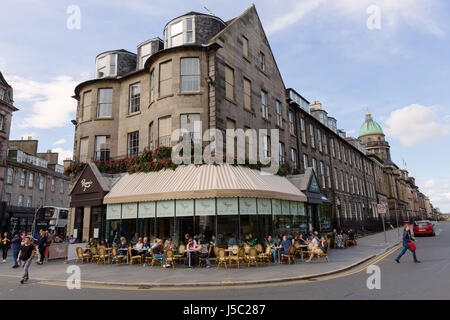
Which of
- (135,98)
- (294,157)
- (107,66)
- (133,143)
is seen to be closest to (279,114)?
(294,157)

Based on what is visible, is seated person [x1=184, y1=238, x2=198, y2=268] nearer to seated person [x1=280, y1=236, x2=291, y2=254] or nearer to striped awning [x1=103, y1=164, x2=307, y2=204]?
striped awning [x1=103, y1=164, x2=307, y2=204]

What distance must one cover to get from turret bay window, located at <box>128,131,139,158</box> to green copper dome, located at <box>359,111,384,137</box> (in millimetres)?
104079

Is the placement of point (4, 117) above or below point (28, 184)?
above

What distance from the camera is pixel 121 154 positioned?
67.1ft

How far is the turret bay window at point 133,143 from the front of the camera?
65.8 feet

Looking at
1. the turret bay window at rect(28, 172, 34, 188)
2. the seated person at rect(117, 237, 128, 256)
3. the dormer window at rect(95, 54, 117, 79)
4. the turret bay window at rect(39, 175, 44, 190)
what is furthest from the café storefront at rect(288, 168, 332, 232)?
the turret bay window at rect(39, 175, 44, 190)

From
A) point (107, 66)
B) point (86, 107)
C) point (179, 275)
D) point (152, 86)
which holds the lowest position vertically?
point (179, 275)

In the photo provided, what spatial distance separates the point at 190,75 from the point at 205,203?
8.03 m

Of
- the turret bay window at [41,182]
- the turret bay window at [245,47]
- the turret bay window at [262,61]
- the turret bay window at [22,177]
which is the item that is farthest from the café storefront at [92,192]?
the turret bay window at [41,182]

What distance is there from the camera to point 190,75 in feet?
58.6

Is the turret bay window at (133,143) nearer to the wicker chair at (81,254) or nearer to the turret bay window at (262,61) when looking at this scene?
the wicker chair at (81,254)

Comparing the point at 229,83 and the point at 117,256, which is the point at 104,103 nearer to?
the point at 229,83

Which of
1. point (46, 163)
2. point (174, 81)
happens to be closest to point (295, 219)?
point (174, 81)
